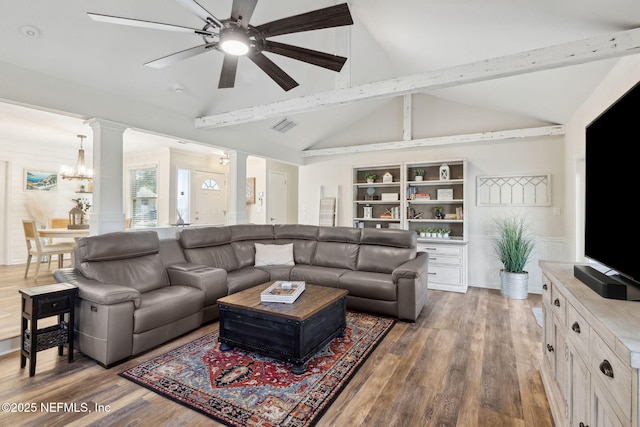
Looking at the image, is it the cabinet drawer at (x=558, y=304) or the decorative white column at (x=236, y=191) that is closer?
the cabinet drawer at (x=558, y=304)

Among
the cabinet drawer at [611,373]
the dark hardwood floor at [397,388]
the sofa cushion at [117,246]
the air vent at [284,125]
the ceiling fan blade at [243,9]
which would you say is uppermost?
the air vent at [284,125]

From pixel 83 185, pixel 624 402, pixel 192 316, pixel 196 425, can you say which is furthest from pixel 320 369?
pixel 83 185

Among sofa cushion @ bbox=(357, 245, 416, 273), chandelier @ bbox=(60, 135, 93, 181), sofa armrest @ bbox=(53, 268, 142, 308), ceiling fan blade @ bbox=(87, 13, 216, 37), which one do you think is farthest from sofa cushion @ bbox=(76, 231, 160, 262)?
chandelier @ bbox=(60, 135, 93, 181)

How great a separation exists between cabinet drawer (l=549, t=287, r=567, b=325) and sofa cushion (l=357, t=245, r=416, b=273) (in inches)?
81.8

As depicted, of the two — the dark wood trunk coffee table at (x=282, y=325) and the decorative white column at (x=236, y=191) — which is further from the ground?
the decorative white column at (x=236, y=191)

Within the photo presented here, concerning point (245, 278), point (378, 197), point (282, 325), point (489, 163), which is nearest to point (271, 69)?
point (282, 325)

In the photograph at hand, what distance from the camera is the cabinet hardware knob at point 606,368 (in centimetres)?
101

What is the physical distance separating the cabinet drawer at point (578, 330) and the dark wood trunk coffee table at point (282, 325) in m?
1.60

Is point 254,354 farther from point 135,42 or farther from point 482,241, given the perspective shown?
point 482,241

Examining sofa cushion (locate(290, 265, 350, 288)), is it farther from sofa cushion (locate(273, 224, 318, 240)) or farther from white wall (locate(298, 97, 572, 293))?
white wall (locate(298, 97, 572, 293))

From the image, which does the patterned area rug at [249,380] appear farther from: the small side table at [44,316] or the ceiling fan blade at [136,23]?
the ceiling fan blade at [136,23]

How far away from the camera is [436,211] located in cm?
539

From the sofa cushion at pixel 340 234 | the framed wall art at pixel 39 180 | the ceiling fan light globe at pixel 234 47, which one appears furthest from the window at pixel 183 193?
the ceiling fan light globe at pixel 234 47

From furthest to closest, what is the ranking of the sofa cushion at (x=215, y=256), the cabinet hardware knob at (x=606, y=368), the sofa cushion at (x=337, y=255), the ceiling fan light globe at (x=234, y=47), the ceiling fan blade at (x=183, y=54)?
the sofa cushion at (x=337, y=255) → the sofa cushion at (x=215, y=256) → the ceiling fan blade at (x=183, y=54) → the ceiling fan light globe at (x=234, y=47) → the cabinet hardware knob at (x=606, y=368)
